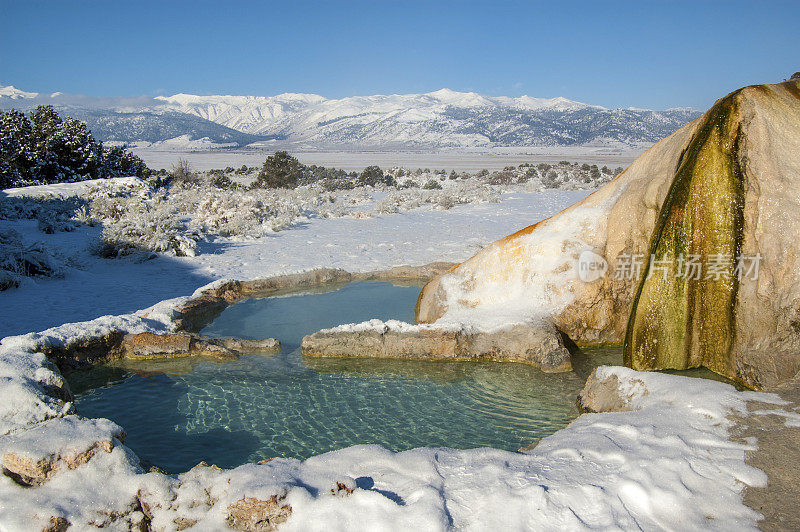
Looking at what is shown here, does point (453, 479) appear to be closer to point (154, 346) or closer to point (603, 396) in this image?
point (603, 396)

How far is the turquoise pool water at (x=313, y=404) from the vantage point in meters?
3.93

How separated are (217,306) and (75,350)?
226 centimetres

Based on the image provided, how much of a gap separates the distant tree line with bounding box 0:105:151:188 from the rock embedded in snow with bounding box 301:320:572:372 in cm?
1946

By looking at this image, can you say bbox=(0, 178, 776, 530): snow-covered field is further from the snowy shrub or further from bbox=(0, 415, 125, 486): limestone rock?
the snowy shrub

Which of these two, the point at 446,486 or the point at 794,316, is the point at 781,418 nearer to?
the point at 794,316

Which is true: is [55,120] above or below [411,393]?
above

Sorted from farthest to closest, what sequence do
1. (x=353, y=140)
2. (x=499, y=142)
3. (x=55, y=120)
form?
(x=353, y=140) < (x=499, y=142) < (x=55, y=120)

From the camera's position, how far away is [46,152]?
2059 cm

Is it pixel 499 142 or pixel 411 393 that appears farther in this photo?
pixel 499 142

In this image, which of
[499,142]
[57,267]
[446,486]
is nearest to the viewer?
[446,486]

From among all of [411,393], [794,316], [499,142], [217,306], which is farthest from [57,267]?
[499,142]

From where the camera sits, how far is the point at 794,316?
4.19 metres

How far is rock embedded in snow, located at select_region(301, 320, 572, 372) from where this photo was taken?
5430 millimetres

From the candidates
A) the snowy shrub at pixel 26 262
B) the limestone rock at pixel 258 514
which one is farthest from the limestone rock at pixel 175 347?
the snowy shrub at pixel 26 262
